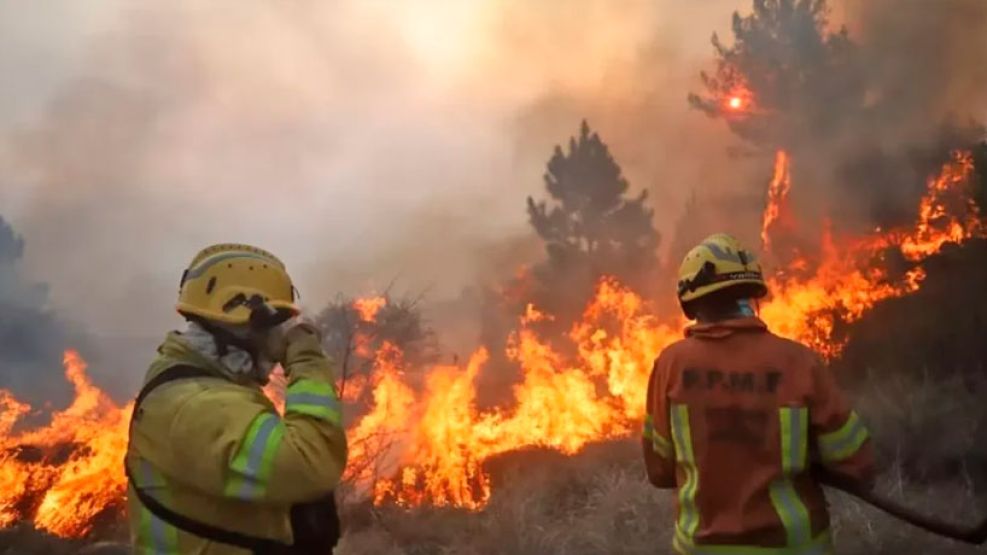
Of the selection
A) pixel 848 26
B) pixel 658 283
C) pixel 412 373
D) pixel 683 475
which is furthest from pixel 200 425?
pixel 658 283

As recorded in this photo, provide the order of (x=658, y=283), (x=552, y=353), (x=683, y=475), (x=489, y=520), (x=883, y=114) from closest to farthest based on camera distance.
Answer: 1. (x=683, y=475)
2. (x=489, y=520)
3. (x=883, y=114)
4. (x=552, y=353)
5. (x=658, y=283)

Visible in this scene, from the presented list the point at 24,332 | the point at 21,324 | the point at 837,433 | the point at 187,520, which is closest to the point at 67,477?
the point at 187,520

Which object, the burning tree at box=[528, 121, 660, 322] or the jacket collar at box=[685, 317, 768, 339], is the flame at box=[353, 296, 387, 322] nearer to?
the burning tree at box=[528, 121, 660, 322]

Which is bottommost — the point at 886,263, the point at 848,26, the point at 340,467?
the point at 340,467

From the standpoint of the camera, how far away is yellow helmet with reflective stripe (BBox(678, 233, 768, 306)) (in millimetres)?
2646

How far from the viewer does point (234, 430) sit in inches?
70.7

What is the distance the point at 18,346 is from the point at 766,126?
18467mm

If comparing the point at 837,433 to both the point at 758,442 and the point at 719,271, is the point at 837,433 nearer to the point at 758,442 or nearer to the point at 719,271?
the point at 758,442

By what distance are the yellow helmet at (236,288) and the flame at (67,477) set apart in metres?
7.81

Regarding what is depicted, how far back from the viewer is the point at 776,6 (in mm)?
17688

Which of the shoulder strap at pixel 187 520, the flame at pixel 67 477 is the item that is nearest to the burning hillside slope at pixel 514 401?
the flame at pixel 67 477

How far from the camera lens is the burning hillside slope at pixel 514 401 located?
9.79 meters

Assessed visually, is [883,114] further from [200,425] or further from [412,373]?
[200,425]

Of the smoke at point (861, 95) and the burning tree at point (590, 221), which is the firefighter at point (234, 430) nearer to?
the smoke at point (861, 95)
